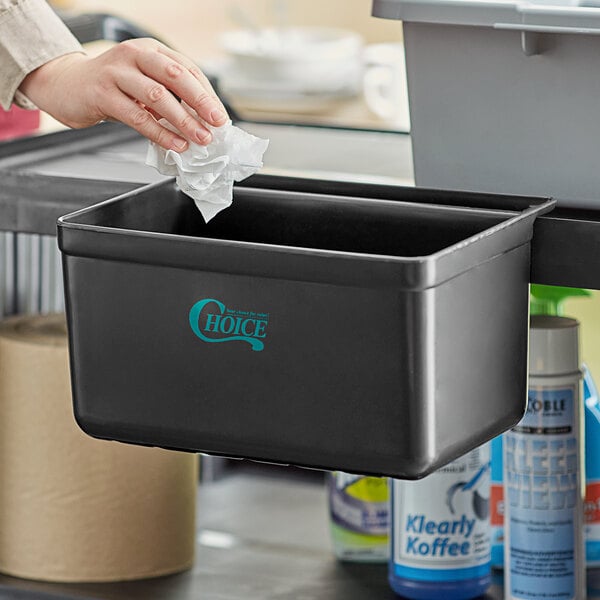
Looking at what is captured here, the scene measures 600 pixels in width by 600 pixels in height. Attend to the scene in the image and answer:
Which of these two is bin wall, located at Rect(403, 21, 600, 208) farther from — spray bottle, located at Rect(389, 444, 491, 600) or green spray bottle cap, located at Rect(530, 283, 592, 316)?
spray bottle, located at Rect(389, 444, 491, 600)

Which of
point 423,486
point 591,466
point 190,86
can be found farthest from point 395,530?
point 190,86

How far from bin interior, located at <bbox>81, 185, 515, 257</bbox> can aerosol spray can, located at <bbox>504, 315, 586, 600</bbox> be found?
0.15m

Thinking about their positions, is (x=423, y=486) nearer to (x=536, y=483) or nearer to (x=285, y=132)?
(x=536, y=483)

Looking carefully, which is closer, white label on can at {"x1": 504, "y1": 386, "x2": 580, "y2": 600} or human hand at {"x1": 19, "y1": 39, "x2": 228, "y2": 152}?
human hand at {"x1": 19, "y1": 39, "x2": 228, "y2": 152}

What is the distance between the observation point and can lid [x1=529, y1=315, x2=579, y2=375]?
3.55 feet

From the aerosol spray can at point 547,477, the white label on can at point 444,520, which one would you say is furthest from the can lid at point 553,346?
the white label on can at point 444,520

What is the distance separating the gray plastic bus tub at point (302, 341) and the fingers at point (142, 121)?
2.4 inches

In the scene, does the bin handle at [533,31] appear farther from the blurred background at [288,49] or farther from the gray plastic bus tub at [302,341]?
the blurred background at [288,49]

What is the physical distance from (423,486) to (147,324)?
0.36m

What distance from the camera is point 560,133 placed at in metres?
0.92

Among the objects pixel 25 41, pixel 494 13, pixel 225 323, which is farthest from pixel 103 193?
pixel 494 13

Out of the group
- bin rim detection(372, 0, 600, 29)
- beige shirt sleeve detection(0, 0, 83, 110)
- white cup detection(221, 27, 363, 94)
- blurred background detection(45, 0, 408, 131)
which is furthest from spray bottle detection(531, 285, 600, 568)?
white cup detection(221, 27, 363, 94)

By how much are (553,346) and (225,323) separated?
33 centimetres

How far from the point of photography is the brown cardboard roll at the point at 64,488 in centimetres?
123
